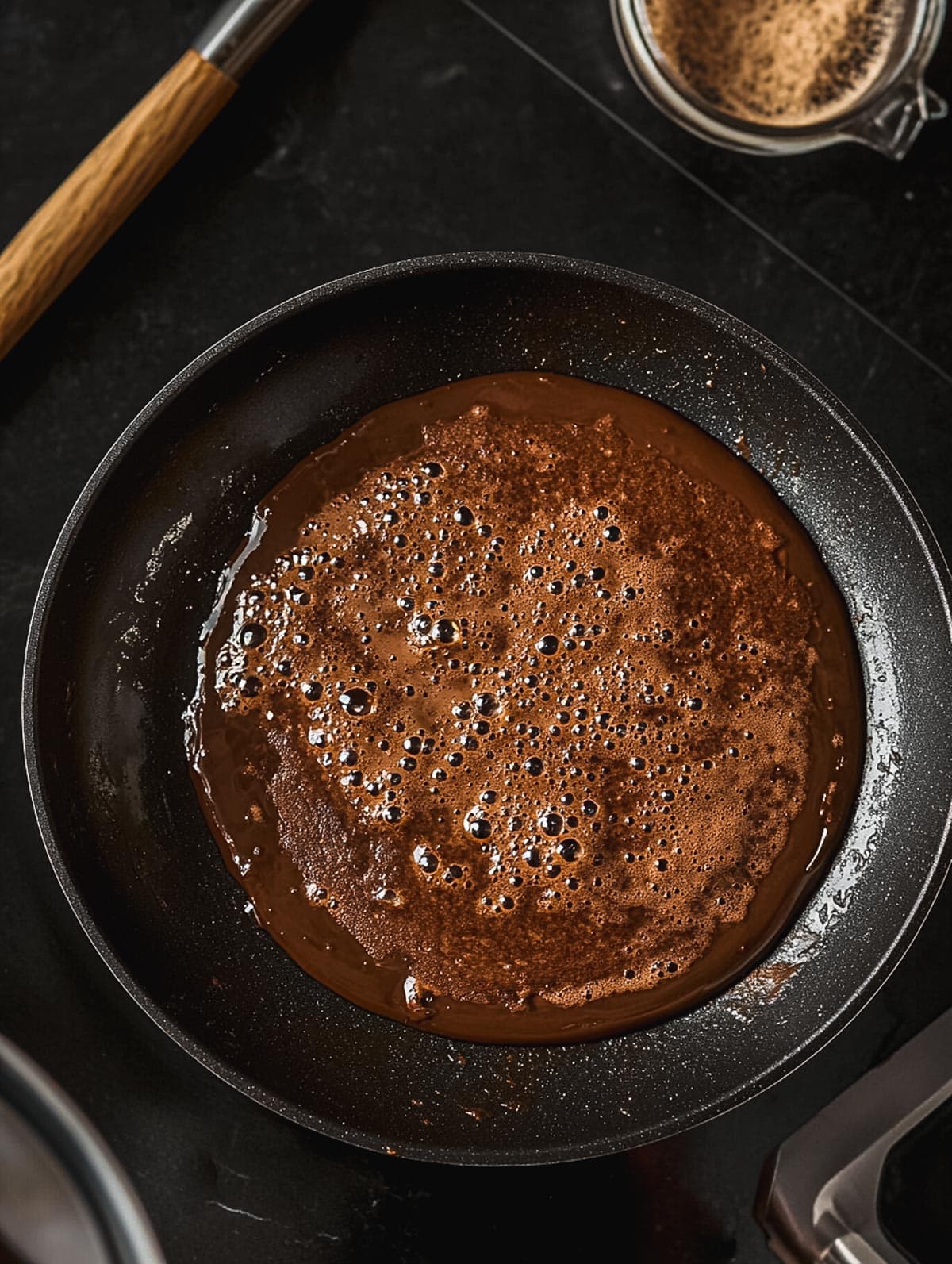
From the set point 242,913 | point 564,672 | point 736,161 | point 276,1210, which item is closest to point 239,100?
point 736,161

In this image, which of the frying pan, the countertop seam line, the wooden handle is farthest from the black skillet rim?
the countertop seam line

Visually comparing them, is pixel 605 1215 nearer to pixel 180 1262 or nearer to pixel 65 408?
pixel 180 1262

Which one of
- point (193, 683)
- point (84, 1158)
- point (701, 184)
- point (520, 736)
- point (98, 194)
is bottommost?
point (84, 1158)

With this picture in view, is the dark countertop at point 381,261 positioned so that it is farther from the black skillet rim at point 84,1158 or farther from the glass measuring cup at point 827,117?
the black skillet rim at point 84,1158

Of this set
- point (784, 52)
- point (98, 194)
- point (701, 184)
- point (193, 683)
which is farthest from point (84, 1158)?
point (784, 52)

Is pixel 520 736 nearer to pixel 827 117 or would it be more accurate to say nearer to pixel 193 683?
pixel 193 683

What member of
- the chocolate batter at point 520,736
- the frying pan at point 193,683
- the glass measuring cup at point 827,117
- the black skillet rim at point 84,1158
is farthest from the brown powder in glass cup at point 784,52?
the black skillet rim at point 84,1158

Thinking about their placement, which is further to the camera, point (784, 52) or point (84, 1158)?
point (784, 52)
